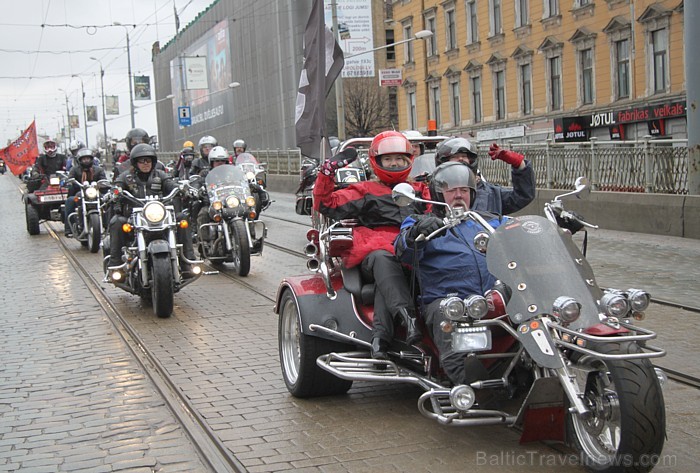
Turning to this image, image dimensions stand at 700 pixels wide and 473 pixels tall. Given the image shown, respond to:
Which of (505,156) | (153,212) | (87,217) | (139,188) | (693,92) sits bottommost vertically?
(87,217)

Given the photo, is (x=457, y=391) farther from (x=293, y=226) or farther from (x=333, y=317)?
(x=293, y=226)

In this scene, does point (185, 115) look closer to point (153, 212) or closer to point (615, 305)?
point (153, 212)

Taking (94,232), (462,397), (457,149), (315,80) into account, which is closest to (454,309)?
(462,397)

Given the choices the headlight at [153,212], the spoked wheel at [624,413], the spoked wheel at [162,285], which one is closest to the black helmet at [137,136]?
the headlight at [153,212]

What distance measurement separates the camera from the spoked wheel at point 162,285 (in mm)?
9992

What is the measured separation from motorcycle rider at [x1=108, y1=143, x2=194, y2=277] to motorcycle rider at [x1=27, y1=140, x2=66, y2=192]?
36.8 feet

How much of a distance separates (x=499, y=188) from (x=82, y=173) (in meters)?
12.6

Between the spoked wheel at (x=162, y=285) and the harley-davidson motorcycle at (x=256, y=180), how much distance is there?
4.73 metres

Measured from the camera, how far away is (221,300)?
11219 millimetres

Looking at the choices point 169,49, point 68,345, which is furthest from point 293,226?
point 169,49

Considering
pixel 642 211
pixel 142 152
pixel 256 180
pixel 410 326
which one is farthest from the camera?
pixel 256 180

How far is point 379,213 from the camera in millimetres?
6578

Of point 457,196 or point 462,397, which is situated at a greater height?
point 457,196

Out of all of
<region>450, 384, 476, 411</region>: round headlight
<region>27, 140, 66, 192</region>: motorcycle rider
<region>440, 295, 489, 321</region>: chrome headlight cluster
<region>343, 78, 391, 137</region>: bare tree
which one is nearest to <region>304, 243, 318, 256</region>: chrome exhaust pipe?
<region>440, 295, 489, 321</region>: chrome headlight cluster
